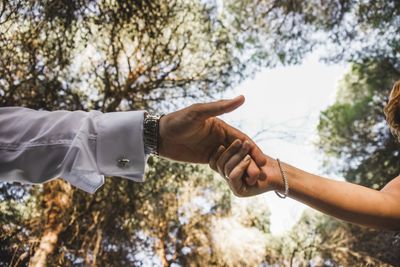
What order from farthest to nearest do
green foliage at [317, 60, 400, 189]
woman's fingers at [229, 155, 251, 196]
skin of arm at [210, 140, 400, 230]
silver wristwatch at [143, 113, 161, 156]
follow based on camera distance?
green foliage at [317, 60, 400, 189] → skin of arm at [210, 140, 400, 230] → woman's fingers at [229, 155, 251, 196] → silver wristwatch at [143, 113, 161, 156]

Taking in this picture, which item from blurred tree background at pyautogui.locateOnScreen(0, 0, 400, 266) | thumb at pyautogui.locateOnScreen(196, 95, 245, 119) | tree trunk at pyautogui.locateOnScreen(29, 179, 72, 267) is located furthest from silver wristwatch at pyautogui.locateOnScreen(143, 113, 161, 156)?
tree trunk at pyautogui.locateOnScreen(29, 179, 72, 267)

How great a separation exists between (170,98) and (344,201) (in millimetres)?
6254

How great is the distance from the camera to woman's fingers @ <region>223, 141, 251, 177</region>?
1.76m

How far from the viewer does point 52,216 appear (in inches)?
252

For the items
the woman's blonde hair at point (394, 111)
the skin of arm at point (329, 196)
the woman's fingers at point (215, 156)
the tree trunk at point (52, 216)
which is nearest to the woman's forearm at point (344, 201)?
the skin of arm at point (329, 196)

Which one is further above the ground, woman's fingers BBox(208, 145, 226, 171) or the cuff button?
the cuff button

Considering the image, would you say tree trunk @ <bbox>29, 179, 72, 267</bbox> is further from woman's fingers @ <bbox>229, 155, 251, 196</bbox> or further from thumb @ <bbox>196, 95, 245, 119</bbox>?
thumb @ <bbox>196, 95, 245, 119</bbox>

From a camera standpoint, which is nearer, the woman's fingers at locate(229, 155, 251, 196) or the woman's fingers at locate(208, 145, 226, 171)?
the woman's fingers at locate(229, 155, 251, 196)

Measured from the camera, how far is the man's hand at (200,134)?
1.49 meters

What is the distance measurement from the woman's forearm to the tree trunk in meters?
4.79

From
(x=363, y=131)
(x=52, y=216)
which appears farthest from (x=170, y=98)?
(x=363, y=131)

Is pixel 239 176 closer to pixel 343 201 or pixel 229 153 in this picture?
pixel 229 153

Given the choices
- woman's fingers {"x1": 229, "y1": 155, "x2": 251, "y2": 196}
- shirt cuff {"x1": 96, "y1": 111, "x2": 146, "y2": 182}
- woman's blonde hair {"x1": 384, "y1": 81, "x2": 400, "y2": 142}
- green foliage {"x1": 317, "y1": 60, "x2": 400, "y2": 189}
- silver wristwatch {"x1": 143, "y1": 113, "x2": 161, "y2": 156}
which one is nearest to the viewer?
shirt cuff {"x1": 96, "y1": 111, "x2": 146, "y2": 182}

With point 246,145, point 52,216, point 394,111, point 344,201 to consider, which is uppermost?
point 394,111
